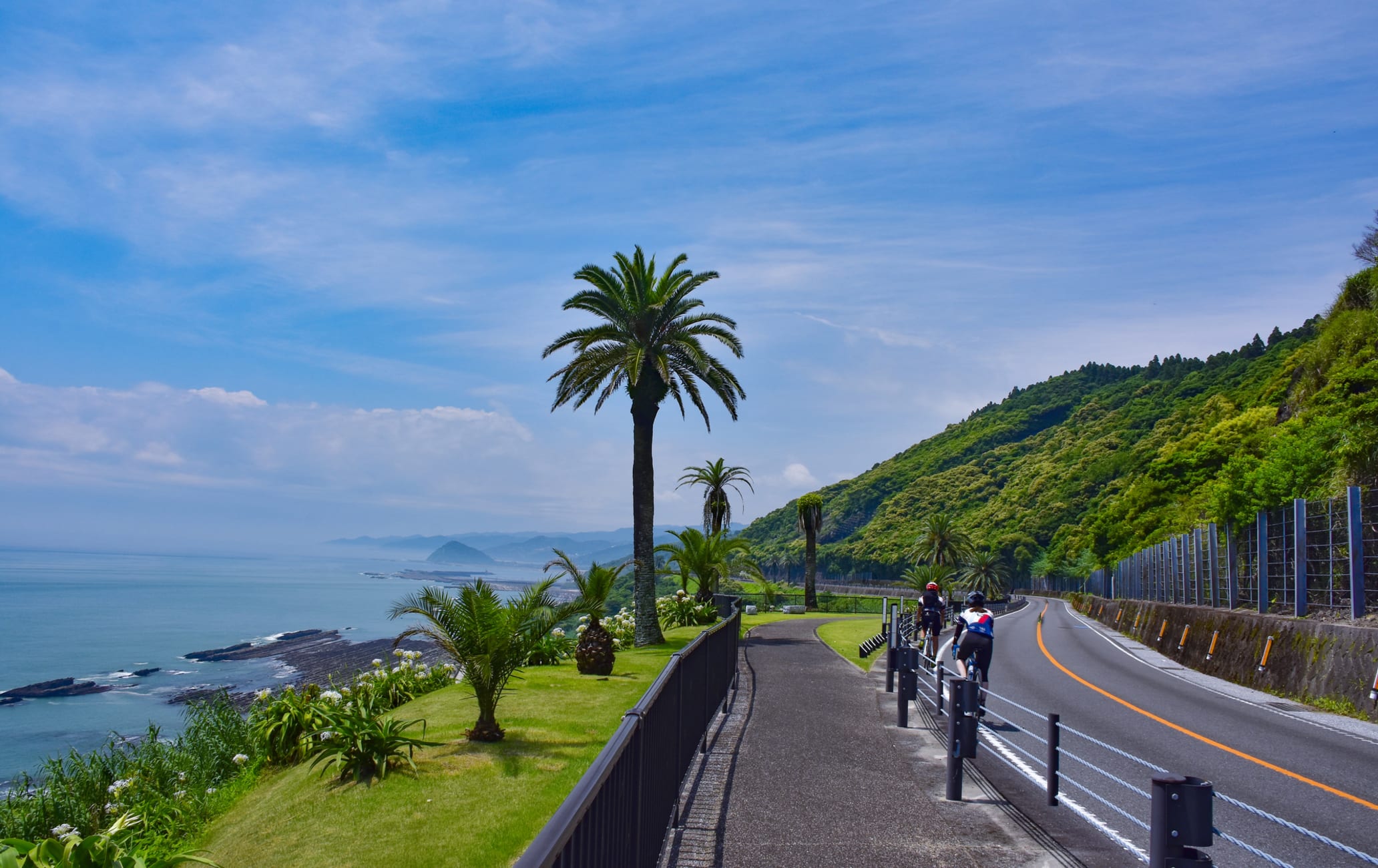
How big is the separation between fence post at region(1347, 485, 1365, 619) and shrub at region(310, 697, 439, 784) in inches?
665

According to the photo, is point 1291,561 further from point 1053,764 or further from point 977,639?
point 1053,764

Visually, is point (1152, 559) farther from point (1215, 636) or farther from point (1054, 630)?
point (1215, 636)

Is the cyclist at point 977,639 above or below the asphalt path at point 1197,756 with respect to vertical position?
above

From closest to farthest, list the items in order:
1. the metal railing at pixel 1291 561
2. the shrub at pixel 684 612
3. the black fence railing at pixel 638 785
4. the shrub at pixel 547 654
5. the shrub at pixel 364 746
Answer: the black fence railing at pixel 638 785 → the shrub at pixel 364 746 → the metal railing at pixel 1291 561 → the shrub at pixel 547 654 → the shrub at pixel 684 612

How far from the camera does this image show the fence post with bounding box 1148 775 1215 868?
526 cm

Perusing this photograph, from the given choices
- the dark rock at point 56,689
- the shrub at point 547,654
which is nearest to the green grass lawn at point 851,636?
the shrub at point 547,654

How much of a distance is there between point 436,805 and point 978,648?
8.32 meters

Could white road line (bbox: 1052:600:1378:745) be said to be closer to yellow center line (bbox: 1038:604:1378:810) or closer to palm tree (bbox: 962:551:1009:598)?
yellow center line (bbox: 1038:604:1378:810)

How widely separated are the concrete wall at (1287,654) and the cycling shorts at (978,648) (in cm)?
648

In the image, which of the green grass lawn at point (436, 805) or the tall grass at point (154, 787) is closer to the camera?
the green grass lawn at point (436, 805)

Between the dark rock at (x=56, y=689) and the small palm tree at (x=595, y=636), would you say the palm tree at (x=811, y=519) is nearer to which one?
the small palm tree at (x=595, y=636)

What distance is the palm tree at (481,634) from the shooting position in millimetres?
12969

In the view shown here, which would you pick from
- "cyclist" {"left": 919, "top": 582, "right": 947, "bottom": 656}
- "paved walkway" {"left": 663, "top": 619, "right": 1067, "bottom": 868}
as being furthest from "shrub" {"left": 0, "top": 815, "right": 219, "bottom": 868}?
"cyclist" {"left": 919, "top": 582, "right": 947, "bottom": 656}

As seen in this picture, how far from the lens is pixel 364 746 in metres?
11.5
